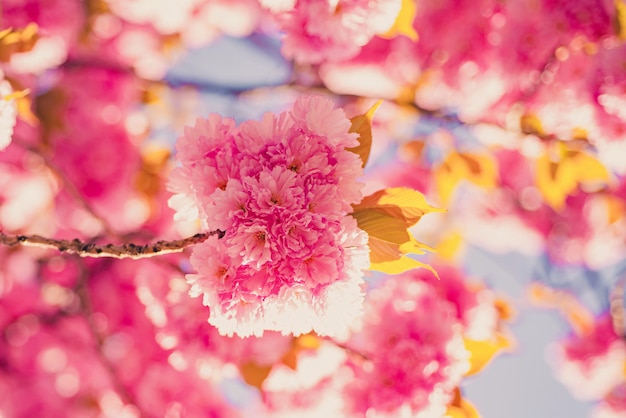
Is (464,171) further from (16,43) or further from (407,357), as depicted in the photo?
(16,43)

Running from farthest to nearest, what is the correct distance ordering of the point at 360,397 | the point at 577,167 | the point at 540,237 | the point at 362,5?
1. the point at 540,237
2. the point at 577,167
3. the point at 360,397
4. the point at 362,5

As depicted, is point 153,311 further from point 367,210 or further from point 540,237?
point 540,237

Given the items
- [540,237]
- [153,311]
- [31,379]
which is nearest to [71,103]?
[31,379]

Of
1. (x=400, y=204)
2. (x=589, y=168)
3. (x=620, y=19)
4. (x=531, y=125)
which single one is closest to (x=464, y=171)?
(x=531, y=125)

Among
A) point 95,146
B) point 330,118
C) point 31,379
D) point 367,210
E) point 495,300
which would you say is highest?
point 330,118

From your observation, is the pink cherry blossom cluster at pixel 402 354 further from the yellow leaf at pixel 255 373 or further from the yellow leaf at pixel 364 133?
the yellow leaf at pixel 364 133

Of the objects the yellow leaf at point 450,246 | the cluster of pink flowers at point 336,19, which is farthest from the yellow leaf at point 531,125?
the cluster of pink flowers at point 336,19
